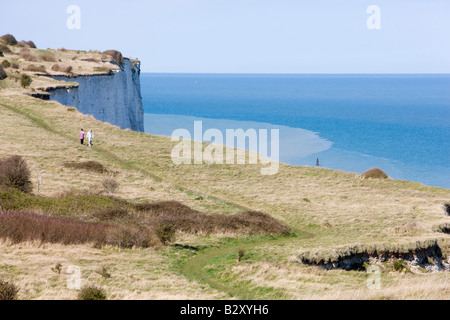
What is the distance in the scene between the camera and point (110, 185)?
3678cm

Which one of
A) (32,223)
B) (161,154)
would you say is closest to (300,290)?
(32,223)

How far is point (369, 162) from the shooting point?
452 ft

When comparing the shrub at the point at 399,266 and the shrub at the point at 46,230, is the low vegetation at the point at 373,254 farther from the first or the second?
the shrub at the point at 46,230

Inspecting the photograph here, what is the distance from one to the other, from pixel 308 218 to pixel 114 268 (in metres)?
17.5

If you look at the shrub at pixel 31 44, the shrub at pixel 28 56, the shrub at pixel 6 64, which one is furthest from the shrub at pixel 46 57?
the shrub at pixel 31 44

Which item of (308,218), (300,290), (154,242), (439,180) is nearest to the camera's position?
(300,290)

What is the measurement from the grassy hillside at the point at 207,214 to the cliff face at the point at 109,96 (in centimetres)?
761

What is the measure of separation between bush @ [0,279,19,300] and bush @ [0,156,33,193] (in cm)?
1716

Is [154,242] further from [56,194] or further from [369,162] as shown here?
[369,162]

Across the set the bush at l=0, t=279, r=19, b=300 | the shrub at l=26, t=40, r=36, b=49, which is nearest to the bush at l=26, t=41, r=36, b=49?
the shrub at l=26, t=40, r=36, b=49

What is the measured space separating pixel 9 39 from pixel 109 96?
34.4 m

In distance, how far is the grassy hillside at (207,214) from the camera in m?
19.4

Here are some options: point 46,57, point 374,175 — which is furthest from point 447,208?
point 46,57

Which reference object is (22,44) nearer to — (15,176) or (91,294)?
(15,176)
